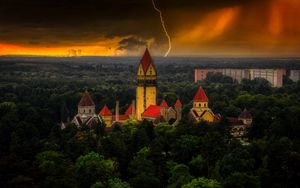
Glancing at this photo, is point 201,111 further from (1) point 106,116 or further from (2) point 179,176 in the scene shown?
(2) point 179,176

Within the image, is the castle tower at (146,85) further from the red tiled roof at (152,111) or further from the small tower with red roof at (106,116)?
the small tower with red roof at (106,116)

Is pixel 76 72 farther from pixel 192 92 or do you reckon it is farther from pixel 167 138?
pixel 167 138

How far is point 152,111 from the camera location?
44719mm

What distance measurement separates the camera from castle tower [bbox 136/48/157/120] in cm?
4631

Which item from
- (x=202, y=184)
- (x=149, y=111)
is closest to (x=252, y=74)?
(x=149, y=111)

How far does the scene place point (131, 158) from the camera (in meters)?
31.5

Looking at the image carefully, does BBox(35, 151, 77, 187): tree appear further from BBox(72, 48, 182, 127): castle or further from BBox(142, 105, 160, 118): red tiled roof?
BBox(142, 105, 160, 118): red tiled roof

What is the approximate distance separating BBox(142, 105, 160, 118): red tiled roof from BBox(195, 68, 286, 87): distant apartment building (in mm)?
55638

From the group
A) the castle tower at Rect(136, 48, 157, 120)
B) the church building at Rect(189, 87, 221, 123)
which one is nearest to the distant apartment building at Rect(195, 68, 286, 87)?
the castle tower at Rect(136, 48, 157, 120)

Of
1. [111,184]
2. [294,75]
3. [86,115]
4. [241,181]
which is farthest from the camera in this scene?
[294,75]

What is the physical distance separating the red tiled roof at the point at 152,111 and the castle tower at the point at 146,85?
1183mm

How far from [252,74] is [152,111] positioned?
69.7 m

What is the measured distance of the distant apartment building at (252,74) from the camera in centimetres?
9994

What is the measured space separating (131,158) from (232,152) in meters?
5.91
